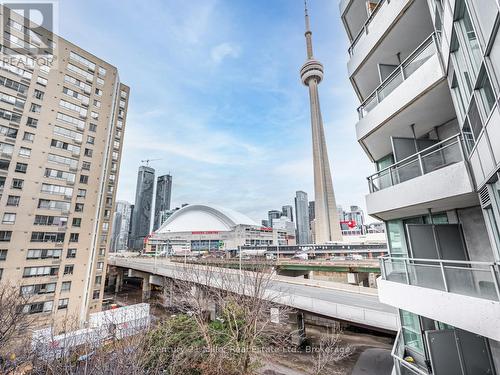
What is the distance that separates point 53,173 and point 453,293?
35.8 meters

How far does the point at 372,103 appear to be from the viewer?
9867 mm

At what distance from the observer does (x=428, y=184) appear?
679 centimetres

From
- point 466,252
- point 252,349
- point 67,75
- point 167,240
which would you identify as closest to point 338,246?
point 252,349

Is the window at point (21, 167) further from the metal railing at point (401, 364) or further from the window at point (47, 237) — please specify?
the metal railing at point (401, 364)

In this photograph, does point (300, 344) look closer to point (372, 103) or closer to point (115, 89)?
point (372, 103)

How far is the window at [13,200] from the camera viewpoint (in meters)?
24.5

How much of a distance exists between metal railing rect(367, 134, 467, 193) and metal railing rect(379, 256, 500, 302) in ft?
8.84

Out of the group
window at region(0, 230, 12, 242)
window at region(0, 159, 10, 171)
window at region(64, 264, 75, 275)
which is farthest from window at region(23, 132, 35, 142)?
window at region(64, 264, 75, 275)

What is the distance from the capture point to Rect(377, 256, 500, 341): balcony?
4.38 m

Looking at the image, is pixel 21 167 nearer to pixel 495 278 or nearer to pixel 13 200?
pixel 13 200

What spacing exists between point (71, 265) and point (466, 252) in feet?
114

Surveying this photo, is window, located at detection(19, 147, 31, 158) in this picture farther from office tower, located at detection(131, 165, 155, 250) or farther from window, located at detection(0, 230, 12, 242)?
office tower, located at detection(131, 165, 155, 250)

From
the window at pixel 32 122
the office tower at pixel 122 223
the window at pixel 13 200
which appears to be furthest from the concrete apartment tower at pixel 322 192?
the office tower at pixel 122 223

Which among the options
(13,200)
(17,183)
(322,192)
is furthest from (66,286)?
(322,192)
